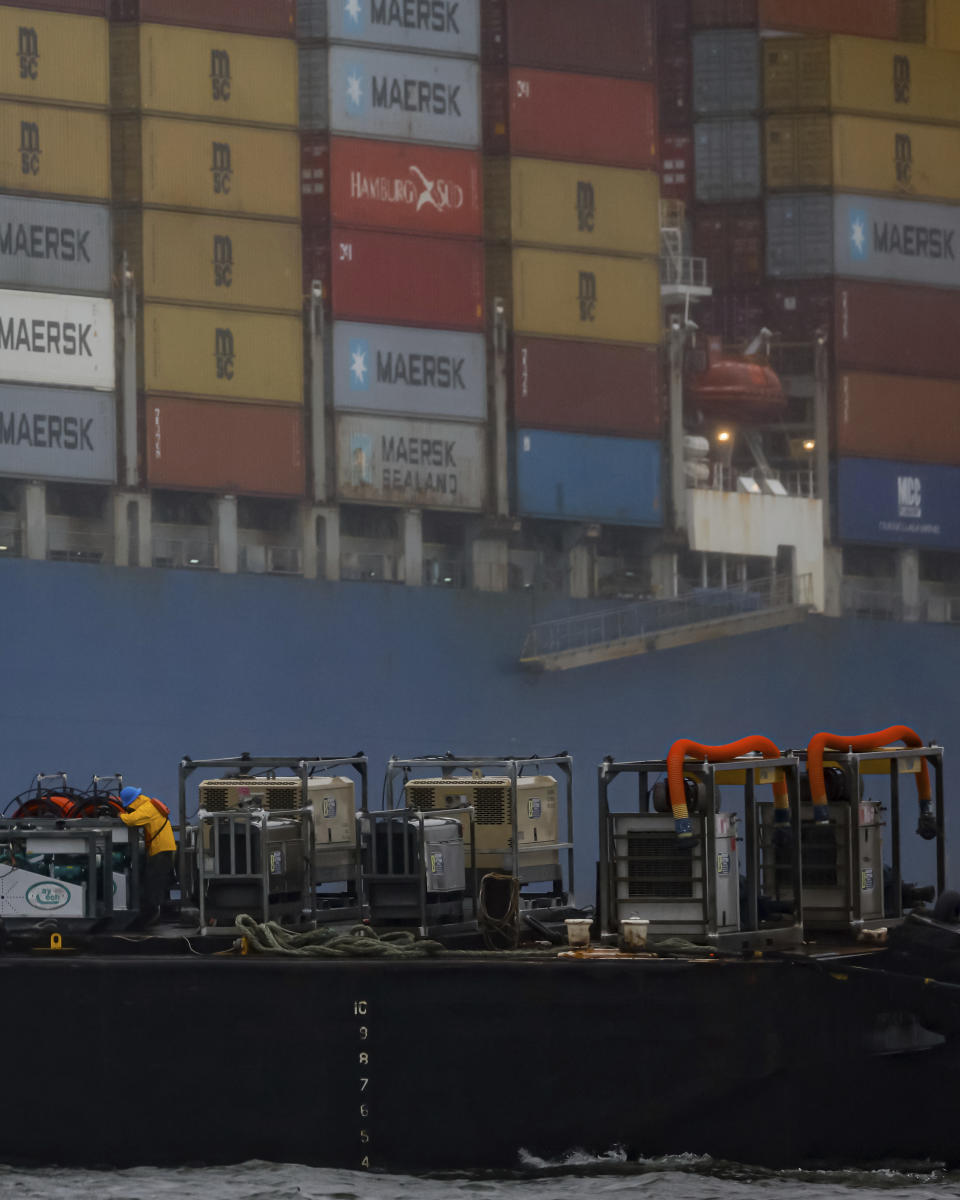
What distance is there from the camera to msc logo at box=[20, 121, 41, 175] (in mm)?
48688

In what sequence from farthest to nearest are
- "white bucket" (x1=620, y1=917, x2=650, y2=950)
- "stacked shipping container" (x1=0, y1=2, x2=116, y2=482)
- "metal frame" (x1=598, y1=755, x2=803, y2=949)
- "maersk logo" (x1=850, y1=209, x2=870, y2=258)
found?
"maersk logo" (x1=850, y1=209, x2=870, y2=258)
"stacked shipping container" (x1=0, y1=2, x2=116, y2=482)
"white bucket" (x1=620, y1=917, x2=650, y2=950)
"metal frame" (x1=598, y1=755, x2=803, y2=949)

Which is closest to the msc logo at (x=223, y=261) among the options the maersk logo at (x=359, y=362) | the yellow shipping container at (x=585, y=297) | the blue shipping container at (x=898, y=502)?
the maersk logo at (x=359, y=362)

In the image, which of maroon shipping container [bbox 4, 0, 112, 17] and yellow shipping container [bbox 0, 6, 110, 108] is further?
maroon shipping container [bbox 4, 0, 112, 17]

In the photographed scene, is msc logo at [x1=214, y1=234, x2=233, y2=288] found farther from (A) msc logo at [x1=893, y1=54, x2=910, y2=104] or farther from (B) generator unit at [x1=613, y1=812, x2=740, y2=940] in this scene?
(B) generator unit at [x1=613, y1=812, x2=740, y2=940]

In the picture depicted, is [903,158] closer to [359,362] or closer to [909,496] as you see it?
[909,496]

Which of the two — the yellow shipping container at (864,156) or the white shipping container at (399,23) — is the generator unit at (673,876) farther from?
the yellow shipping container at (864,156)

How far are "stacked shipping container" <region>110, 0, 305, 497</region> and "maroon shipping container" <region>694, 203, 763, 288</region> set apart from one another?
1289 cm

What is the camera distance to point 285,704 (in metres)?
51.6

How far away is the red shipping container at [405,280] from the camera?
51844 millimetres

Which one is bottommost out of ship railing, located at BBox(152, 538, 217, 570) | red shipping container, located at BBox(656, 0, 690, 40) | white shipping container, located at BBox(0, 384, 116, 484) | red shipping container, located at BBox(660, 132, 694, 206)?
ship railing, located at BBox(152, 538, 217, 570)

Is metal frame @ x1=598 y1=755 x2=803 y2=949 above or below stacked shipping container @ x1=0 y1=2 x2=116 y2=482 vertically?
below

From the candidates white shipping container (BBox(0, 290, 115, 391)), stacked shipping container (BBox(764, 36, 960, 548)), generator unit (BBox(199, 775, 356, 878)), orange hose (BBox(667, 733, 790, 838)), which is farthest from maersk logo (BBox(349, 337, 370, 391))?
orange hose (BBox(667, 733, 790, 838))

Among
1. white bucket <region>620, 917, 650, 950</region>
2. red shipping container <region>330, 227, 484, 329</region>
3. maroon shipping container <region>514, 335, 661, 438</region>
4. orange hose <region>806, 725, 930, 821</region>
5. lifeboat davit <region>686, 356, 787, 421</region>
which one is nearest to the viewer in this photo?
white bucket <region>620, 917, 650, 950</region>

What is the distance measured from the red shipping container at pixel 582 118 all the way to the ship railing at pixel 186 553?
14364mm
